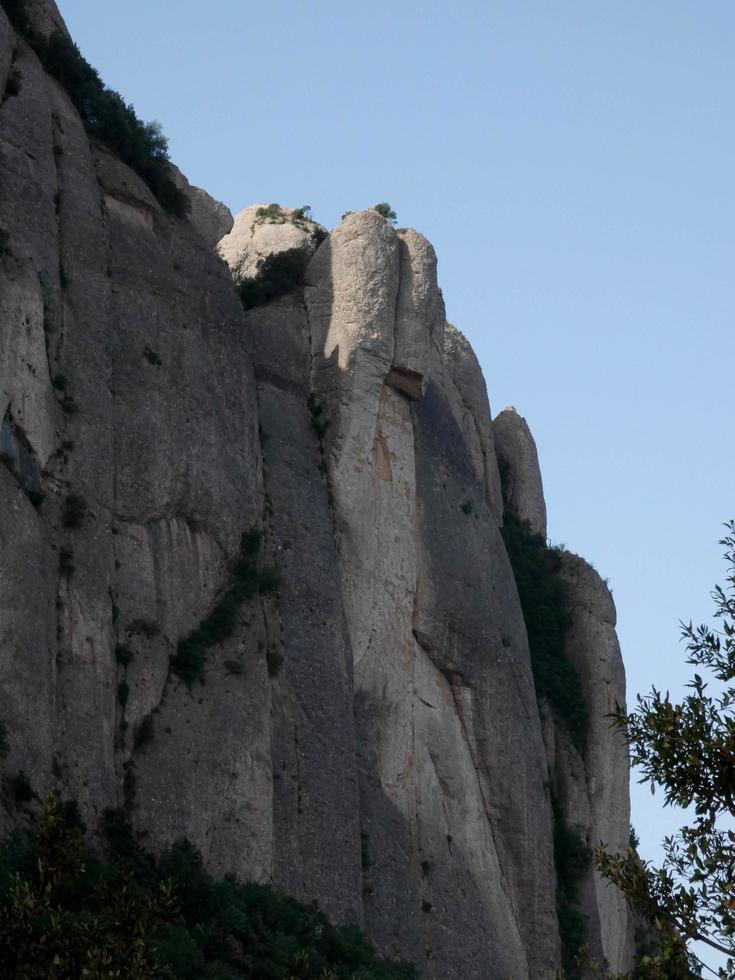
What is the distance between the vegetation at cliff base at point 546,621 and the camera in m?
50.9

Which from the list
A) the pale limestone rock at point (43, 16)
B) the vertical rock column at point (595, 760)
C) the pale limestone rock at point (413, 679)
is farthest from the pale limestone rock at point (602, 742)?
the pale limestone rock at point (43, 16)

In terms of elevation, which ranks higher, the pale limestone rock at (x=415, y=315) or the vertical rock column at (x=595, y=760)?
the pale limestone rock at (x=415, y=315)

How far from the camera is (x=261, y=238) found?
49.2 meters

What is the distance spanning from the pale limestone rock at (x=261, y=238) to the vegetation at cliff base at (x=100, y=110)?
304cm

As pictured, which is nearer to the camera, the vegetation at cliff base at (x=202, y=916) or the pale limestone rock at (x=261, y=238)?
the vegetation at cliff base at (x=202, y=916)

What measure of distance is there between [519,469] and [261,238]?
1087 cm

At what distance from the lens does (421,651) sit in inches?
1810

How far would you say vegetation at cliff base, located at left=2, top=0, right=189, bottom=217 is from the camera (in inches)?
1751

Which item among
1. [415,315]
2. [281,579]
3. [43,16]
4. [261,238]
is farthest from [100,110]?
[281,579]

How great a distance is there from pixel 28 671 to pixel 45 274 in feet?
29.0

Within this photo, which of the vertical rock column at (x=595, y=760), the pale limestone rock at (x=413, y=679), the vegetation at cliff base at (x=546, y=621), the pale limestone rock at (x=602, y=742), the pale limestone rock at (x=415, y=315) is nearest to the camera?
the pale limestone rock at (x=413, y=679)

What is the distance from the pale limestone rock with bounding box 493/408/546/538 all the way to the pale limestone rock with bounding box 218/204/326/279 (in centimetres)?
907

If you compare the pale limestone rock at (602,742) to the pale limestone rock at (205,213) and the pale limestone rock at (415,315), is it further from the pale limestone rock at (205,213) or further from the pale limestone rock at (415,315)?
the pale limestone rock at (205,213)

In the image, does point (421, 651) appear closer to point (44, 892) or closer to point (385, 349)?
point (385, 349)
